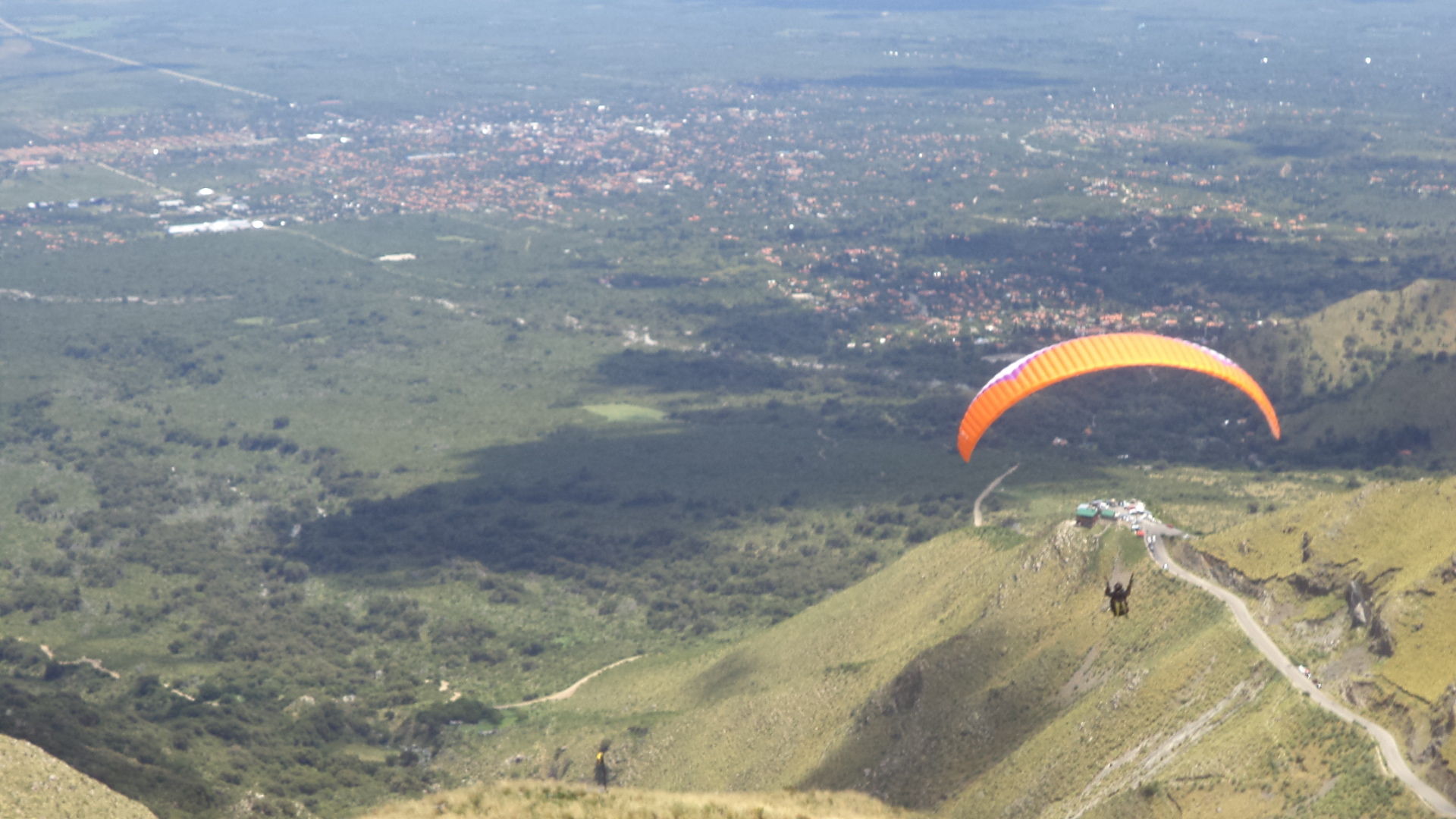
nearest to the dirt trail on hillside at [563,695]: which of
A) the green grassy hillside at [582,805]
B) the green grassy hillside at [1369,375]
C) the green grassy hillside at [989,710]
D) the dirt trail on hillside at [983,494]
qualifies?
the green grassy hillside at [989,710]

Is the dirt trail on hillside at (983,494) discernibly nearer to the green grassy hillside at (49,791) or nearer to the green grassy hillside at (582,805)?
the green grassy hillside at (582,805)

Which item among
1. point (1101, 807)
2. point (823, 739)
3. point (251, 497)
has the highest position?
point (1101, 807)

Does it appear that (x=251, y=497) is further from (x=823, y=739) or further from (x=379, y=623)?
(x=823, y=739)

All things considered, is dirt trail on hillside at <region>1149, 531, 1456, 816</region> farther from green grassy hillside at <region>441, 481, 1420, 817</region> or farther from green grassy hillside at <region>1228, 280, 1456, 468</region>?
green grassy hillside at <region>1228, 280, 1456, 468</region>

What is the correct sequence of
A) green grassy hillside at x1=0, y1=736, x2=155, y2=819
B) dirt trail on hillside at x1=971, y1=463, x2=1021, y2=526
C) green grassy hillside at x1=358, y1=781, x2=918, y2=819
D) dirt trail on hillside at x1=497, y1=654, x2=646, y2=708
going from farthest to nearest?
dirt trail on hillside at x1=971, y1=463, x2=1021, y2=526 < dirt trail on hillside at x1=497, y1=654, x2=646, y2=708 < green grassy hillside at x1=0, y1=736, x2=155, y2=819 < green grassy hillside at x1=358, y1=781, x2=918, y2=819

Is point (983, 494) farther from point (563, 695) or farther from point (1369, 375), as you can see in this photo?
point (563, 695)

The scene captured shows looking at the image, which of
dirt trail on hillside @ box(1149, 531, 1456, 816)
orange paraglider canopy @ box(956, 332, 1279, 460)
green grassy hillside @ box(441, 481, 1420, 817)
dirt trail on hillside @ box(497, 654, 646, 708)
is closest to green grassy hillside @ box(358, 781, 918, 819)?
green grassy hillside @ box(441, 481, 1420, 817)

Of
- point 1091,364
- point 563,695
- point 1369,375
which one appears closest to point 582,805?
point 1091,364

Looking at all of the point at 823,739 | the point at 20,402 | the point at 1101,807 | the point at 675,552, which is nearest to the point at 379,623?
the point at 675,552
